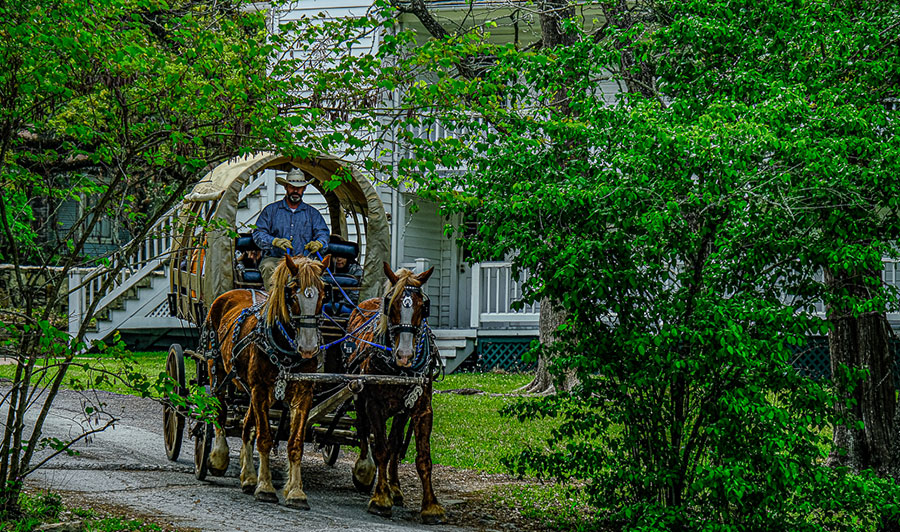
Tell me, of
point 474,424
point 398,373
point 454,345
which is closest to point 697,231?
point 398,373

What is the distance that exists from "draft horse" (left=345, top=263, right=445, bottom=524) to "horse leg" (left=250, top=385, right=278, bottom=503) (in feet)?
2.81

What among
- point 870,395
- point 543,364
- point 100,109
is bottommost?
point 870,395

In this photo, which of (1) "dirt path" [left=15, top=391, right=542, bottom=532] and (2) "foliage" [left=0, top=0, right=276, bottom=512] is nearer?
(2) "foliage" [left=0, top=0, right=276, bottom=512]

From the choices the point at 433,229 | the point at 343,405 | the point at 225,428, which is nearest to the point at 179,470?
the point at 225,428

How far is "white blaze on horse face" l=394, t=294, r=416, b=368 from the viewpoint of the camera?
8516 mm

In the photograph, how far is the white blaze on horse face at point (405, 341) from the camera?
27.9ft

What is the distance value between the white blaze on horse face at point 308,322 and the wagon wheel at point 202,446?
1.39 metres

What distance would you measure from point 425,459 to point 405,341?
1.02m

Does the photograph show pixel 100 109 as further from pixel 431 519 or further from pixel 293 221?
pixel 431 519

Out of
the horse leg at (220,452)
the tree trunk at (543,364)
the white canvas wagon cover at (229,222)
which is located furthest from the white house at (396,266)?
the horse leg at (220,452)

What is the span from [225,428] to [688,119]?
17.3 feet

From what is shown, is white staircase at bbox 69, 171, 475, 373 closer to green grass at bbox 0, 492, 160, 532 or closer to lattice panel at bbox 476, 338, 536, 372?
lattice panel at bbox 476, 338, 536, 372

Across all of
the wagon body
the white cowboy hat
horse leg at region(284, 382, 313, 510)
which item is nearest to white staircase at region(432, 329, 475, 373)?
the wagon body

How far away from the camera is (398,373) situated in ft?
28.6
